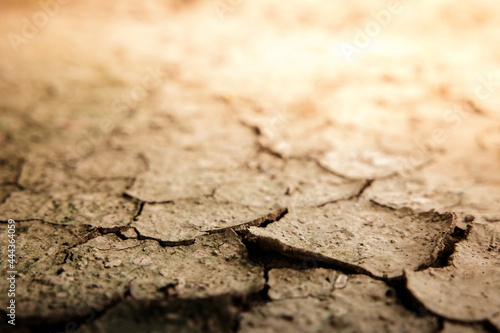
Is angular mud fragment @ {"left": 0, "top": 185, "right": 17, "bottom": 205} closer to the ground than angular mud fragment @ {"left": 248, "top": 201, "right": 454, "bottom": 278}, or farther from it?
closer to the ground

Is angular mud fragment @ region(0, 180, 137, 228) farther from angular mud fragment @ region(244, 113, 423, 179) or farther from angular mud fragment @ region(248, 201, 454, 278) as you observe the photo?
angular mud fragment @ region(244, 113, 423, 179)

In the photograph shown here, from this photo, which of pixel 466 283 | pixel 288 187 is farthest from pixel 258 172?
pixel 466 283

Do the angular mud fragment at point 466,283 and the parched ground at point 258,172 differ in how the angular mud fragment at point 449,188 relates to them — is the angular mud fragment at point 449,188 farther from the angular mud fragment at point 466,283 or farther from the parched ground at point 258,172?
the angular mud fragment at point 466,283

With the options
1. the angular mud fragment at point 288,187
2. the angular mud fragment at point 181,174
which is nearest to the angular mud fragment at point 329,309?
the angular mud fragment at point 288,187

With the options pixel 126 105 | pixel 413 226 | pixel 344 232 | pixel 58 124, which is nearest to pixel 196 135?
pixel 126 105

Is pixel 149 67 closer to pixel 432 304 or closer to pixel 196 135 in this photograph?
pixel 196 135

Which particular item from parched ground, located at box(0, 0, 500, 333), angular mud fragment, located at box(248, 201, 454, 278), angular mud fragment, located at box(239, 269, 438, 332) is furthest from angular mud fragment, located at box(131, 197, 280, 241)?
angular mud fragment, located at box(239, 269, 438, 332)
